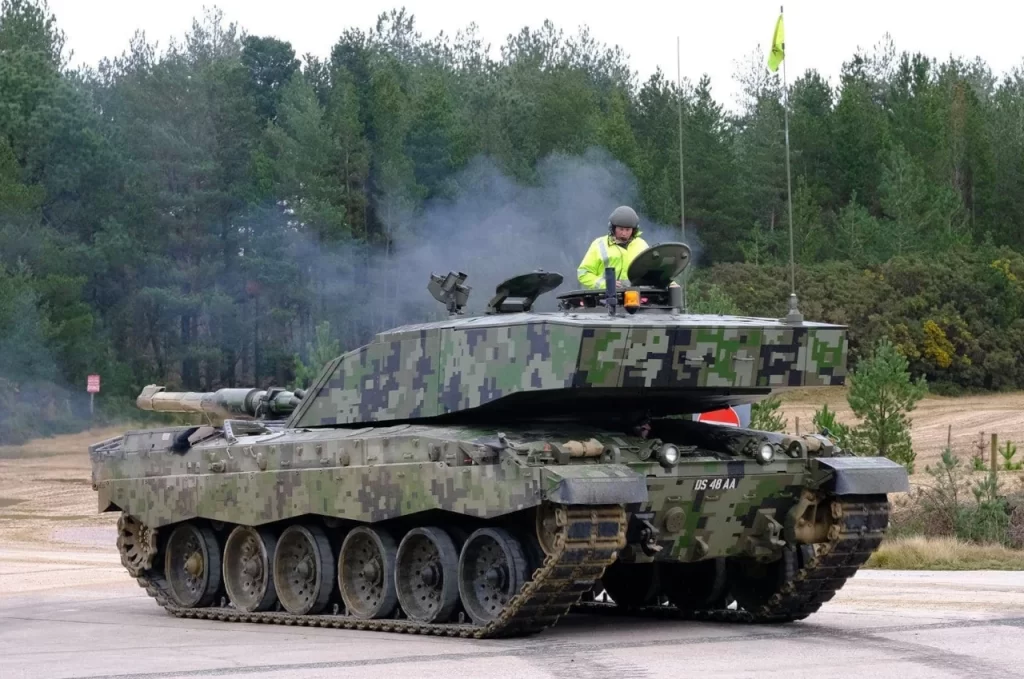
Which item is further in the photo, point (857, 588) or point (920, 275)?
point (920, 275)

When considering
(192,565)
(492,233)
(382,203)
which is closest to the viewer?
(192,565)

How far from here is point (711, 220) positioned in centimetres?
5991

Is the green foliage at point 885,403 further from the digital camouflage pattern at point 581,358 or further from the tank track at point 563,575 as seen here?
the tank track at point 563,575

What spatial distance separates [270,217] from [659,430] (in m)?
34.1

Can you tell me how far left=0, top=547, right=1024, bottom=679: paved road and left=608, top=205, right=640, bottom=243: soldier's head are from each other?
11.6 ft

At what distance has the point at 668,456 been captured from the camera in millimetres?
14422

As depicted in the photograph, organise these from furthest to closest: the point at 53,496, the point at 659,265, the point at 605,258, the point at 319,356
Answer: the point at 53,496
the point at 319,356
the point at 605,258
the point at 659,265

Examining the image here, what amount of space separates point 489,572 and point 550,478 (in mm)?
1400

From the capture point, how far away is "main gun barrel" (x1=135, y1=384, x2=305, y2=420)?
62.5 feet

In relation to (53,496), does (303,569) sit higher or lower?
higher

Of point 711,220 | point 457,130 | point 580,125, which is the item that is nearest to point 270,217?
point 457,130

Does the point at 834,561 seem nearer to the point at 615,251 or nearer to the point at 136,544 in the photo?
the point at 615,251

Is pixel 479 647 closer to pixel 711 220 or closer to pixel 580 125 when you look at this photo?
pixel 580 125

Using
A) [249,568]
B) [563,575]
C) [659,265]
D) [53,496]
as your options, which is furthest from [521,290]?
[53,496]
